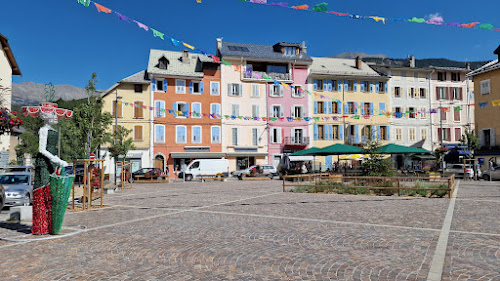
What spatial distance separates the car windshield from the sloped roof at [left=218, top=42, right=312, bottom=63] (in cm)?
2811

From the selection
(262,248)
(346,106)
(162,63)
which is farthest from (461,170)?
(262,248)

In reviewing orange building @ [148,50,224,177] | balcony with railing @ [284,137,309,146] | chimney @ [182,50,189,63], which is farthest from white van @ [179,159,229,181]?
chimney @ [182,50,189,63]

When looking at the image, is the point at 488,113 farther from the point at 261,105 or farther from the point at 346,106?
the point at 261,105

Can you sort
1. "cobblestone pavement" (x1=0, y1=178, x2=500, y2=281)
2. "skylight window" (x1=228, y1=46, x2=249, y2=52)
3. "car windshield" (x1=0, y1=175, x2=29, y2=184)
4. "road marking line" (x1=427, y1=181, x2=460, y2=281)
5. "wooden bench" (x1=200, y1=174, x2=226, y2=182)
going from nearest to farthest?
"road marking line" (x1=427, y1=181, x2=460, y2=281), "cobblestone pavement" (x1=0, y1=178, x2=500, y2=281), "car windshield" (x1=0, y1=175, x2=29, y2=184), "wooden bench" (x1=200, y1=174, x2=226, y2=182), "skylight window" (x1=228, y1=46, x2=249, y2=52)

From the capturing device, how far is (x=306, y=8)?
10031mm

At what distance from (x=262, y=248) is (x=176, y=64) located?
35.9 meters

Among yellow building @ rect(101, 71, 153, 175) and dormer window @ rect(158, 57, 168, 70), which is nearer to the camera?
yellow building @ rect(101, 71, 153, 175)

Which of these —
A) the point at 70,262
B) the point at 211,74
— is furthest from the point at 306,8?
the point at 211,74

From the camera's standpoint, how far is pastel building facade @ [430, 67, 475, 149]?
1729 inches

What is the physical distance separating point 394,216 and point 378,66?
38096 mm

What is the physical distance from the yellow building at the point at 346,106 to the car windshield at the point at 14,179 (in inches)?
1208

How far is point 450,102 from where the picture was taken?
4431cm

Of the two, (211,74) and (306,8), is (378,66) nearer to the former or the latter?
(211,74)

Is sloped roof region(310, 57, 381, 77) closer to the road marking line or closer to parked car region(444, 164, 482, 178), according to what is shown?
parked car region(444, 164, 482, 178)
